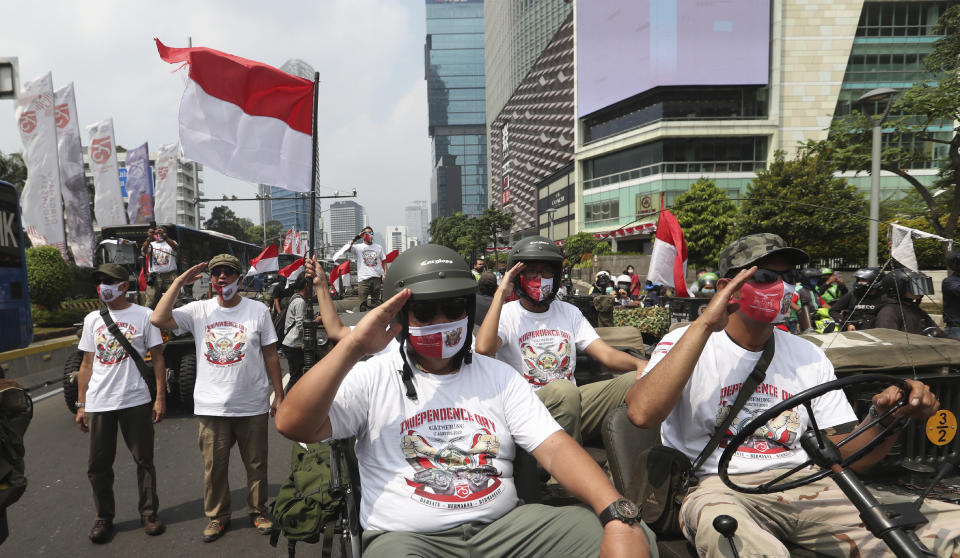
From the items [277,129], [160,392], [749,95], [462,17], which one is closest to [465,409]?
[277,129]

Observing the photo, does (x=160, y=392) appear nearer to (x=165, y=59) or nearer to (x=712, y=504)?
(x=165, y=59)

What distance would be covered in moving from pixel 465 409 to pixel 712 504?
3.30 feet

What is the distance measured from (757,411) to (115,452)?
13.8 ft

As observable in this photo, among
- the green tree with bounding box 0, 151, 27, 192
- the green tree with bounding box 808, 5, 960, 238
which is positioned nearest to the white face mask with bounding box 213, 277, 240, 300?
the green tree with bounding box 808, 5, 960, 238

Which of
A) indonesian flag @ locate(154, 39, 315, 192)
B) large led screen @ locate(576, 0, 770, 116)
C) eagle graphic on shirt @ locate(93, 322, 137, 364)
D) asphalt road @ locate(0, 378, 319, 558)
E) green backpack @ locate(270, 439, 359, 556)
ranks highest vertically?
large led screen @ locate(576, 0, 770, 116)

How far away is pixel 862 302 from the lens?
7.21 meters

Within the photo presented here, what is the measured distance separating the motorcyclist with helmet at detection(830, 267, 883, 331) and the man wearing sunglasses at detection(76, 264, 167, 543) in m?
6.49

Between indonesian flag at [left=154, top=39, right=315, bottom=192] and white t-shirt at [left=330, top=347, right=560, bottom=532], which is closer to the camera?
white t-shirt at [left=330, top=347, right=560, bottom=532]

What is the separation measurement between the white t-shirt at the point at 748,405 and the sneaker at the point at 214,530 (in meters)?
3.16

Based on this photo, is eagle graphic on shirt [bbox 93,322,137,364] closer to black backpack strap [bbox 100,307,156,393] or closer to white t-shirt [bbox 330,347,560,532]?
black backpack strap [bbox 100,307,156,393]

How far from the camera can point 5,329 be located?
7547 millimetres

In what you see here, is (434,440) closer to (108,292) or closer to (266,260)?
(108,292)

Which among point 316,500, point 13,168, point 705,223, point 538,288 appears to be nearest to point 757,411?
point 538,288

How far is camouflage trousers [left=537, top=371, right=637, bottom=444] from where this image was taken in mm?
2859
